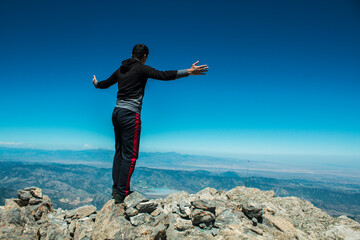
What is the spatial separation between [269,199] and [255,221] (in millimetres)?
3760

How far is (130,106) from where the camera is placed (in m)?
5.02

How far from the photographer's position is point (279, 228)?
244 inches

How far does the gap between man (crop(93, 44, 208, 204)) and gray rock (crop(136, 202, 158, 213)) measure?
0.55m

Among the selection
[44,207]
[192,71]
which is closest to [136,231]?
[192,71]

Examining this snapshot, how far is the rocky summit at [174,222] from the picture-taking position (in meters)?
5.11

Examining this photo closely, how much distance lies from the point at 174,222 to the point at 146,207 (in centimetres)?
100

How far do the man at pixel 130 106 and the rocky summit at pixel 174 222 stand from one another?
77cm

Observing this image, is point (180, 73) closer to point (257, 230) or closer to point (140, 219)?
point (140, 219)

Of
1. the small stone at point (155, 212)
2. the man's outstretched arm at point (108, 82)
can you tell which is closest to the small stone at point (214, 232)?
the small stone at point (155, 212)

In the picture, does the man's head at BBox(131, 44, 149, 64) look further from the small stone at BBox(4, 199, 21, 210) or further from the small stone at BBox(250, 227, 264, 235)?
the small stone at BBox(4, 199, 21, 210)

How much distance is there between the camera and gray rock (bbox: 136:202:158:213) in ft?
17.5

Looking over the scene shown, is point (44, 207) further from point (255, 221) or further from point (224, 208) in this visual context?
point (255, 221)

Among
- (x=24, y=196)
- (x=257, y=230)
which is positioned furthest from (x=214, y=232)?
(x=24, y=196)

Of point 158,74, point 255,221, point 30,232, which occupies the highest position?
point 158,74
